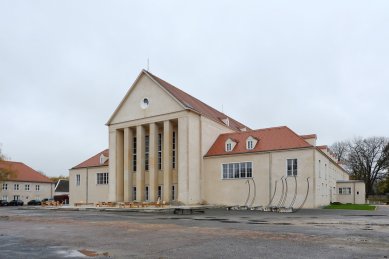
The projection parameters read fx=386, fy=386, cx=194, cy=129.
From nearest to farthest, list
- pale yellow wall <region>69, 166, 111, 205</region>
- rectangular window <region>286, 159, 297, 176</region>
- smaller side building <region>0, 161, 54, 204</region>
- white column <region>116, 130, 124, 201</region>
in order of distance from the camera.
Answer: rectangular window <region>286, 159, 297, 176</region>, white column <region>116, 130, 124, 201</region>, pale yellow wall <region>69, 166, 111, 205</region>, smaller side building <region>0, 161, 54, 204</region>

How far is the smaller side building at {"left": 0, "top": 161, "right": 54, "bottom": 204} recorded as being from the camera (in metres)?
70.8

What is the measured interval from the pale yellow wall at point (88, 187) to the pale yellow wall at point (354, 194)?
31.4m

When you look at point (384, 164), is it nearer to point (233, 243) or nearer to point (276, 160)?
point (276, 160)

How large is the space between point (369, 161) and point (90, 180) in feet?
188

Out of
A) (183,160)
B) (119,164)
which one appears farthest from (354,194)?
(119,164)

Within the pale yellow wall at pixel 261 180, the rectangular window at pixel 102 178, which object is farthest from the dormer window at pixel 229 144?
the rectangular window at pixel 102 178

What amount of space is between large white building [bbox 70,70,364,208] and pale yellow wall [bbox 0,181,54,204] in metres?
29.6

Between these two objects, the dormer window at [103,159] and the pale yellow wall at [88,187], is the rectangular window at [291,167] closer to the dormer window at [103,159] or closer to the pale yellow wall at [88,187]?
the pale yellow wall at [88,187]

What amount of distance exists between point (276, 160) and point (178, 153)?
35.5 ft

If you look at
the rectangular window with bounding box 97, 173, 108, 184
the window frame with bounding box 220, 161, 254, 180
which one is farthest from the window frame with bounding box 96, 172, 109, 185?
the window frame with bounding box 220, 161, 254, 180

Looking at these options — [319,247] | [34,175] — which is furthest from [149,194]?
[34,175]

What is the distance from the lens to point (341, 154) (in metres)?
87.6

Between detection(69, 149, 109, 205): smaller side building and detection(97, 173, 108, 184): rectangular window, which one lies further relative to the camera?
detection(69, 149, 109, 205): smaller side building

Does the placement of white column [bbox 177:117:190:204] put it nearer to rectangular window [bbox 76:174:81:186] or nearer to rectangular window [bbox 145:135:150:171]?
rectangular window [bbox 145:135:150:171]
